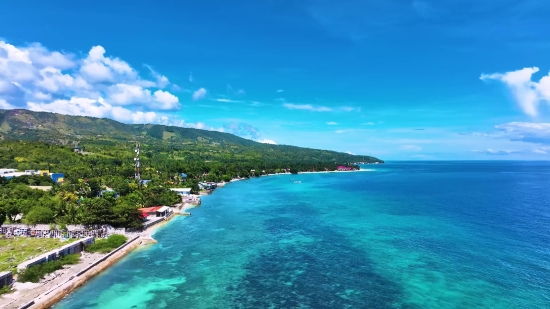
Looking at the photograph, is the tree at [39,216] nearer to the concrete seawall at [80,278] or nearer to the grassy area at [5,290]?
the concrete seawall at [80,278]

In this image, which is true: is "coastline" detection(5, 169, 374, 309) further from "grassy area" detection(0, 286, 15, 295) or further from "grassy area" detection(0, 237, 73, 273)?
"grassy area" detection(0, 237, 73, 273)

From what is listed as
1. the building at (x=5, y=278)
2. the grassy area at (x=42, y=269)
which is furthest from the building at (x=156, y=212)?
the building at (x=5, y=278)

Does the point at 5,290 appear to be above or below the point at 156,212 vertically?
below

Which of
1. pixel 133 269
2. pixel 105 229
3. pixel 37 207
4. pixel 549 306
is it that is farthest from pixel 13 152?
pixel 549 306

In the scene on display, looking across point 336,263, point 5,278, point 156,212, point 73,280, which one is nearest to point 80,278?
point 73,280

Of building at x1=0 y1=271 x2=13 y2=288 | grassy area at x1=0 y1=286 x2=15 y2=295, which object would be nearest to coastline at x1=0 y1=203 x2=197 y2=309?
grassy area at x1=0 y1=286 x2=15 y2=295

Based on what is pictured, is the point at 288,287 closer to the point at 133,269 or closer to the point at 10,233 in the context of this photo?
the point at 133,269

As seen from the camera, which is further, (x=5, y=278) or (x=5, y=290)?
(x=5, y=278)

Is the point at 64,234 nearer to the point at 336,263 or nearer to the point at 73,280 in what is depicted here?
the point at 73,280
